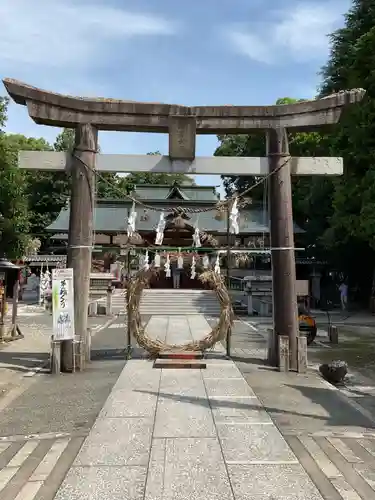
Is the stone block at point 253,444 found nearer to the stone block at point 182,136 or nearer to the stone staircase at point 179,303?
the stone block at point 182,136

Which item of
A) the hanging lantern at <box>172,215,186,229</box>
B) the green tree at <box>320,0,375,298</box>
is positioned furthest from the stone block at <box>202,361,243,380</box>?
the hanging lantern at <box>172,215,186,229</box>

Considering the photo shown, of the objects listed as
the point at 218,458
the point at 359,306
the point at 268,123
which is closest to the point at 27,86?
the point at 268,123

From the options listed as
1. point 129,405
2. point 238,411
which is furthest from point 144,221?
point 238,411

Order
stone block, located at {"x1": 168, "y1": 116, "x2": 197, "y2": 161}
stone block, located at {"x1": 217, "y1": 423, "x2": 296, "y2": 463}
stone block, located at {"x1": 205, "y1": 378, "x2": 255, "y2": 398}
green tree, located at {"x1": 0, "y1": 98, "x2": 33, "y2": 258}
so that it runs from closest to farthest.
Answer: stone block, located at {"x1": 217, "y1": 423, "x2": 296, "y2": 463}
stone block, located at {"x1": 205, "y1": 378, "x2": 255, "y2": 398}
stone block, located at {"x1": 168, "y1": 116, "x2": 197, "y2": 161}
green tree, located at {"x1": 0, "y1": 98, "x2": 33, "y2": 258}

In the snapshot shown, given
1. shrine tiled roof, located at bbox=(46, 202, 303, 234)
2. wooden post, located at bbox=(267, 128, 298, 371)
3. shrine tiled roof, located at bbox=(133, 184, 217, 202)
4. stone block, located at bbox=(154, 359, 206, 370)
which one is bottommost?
stone block, located at bbox=(154, 359, 206, 370)

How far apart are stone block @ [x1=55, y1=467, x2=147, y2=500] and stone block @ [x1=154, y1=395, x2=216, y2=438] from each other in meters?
1.07

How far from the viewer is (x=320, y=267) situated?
31281mm

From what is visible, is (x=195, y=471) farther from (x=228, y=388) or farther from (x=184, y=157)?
(x=184, y=157)

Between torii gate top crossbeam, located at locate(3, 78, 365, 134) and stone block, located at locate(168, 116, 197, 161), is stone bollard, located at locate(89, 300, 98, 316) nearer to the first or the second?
torii gate top crossbeam, located at locate(3, 78, 365, 134)

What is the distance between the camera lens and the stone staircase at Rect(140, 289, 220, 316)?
24484mm

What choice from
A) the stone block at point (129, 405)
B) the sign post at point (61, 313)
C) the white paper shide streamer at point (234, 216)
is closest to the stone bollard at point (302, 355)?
the white paper shide streamer at point (234, 216)

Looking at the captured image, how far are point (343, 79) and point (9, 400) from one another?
2049 centimetres

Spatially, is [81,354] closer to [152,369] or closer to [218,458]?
[152,369]

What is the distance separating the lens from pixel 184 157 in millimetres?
10031
